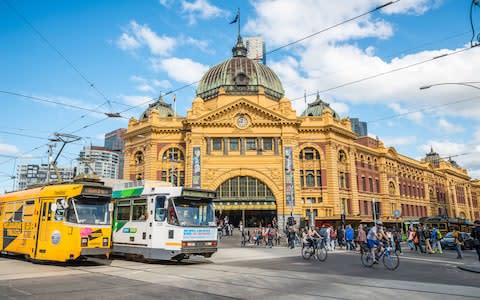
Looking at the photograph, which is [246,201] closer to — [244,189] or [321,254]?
[244,189]

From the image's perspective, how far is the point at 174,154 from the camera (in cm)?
5159

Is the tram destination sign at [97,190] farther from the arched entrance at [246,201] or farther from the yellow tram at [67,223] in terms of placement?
the arched entrance at [246,201]

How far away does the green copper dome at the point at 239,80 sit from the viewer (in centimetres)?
5500

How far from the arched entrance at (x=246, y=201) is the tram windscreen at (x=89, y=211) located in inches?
1198

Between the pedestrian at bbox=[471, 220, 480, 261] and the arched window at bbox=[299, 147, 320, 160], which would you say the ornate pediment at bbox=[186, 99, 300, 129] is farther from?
the pedestrian at bbox=[471, 220, 480, 261]

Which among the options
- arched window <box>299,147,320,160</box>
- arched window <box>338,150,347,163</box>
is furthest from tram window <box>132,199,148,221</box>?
arched window <box>338,150,347,163</box>

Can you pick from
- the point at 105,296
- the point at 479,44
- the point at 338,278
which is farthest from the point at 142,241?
the point at 479,44

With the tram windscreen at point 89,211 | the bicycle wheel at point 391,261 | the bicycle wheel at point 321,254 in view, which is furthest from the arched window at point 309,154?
the tram windscreen at point 89,211

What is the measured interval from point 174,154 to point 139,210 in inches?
1334

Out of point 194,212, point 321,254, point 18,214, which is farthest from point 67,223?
point 321,254

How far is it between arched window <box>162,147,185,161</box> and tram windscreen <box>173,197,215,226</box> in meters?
34.2

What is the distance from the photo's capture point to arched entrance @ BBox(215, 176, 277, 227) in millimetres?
47125

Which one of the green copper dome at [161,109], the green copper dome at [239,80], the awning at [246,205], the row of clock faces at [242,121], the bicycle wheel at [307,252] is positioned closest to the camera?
the bicycle wheel at [307,252]

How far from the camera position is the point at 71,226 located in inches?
611
